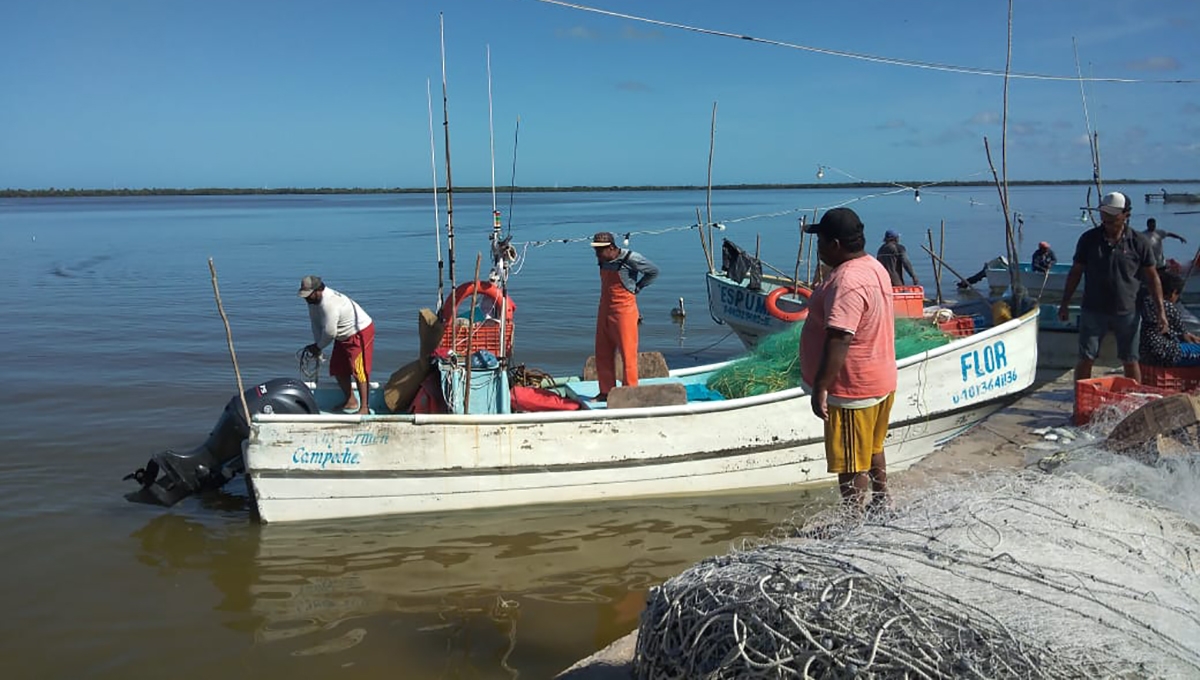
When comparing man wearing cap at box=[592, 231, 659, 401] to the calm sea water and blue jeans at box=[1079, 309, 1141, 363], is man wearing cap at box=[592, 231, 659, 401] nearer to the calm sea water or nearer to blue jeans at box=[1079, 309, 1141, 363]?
the calm sea water

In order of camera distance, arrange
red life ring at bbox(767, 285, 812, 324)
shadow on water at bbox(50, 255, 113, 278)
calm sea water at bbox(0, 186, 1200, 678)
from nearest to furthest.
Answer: calm sea water at bbox(0, 186, 1200, 678), red life ring at bbox(767, 285, 812, 324), shadow on water at bbox(50, 255, 113, 278)

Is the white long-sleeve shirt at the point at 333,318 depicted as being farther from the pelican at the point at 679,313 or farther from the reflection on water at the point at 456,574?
the pelican at the point at 679,313

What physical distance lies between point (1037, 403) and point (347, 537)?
18.6ft

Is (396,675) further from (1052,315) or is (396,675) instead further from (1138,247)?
(1052,315)

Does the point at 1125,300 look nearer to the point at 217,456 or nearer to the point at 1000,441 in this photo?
the point at 1000,441

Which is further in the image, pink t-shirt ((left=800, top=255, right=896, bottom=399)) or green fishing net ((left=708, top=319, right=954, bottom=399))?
green fishing net ((left=708, top=319, right=954, bottom=399))

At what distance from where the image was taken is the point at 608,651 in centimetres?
410

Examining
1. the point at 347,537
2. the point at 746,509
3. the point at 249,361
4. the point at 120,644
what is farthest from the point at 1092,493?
the point at 249,361

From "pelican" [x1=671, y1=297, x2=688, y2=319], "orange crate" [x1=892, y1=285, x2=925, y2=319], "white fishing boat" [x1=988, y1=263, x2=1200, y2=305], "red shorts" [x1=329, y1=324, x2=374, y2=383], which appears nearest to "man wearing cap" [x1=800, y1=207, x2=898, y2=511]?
"red shorts" [x1=329, y1=324, x2=374, y2=383]

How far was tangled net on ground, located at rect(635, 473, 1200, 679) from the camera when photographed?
96.6 inches

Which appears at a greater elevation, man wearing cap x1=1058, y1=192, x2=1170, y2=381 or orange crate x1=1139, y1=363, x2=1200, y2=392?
man wearing cap x1=1058, y1=192, x2=1170, y2=381

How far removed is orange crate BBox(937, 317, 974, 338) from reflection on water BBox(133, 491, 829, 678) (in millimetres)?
2554

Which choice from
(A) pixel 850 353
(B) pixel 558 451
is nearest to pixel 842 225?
(A) pixel 850 353

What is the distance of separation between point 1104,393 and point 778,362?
2447 mm
